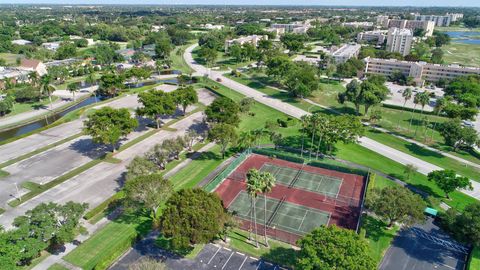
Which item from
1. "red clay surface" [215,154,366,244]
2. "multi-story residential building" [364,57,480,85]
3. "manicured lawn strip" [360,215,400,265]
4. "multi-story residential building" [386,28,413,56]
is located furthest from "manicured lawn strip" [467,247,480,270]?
"multi-story residential building" [386,28,413,56]

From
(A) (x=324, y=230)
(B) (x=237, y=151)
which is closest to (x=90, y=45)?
(B) (x=237, y=151)

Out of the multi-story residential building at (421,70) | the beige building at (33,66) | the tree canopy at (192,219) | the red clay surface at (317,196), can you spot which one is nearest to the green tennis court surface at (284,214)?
the red clay surface at (317,196)

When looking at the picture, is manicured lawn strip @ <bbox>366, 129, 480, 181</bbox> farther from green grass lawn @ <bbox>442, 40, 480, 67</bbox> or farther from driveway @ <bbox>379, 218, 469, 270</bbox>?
green grass lawn @ <bbox>442, 40, 480, 67</bbox>

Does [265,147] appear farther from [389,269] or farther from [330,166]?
[389,269]

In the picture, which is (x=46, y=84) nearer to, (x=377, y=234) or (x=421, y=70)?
(x=377, y=234)

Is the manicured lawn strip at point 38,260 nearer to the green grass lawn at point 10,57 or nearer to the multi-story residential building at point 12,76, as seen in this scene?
the multi-story residential building at point 12,76
